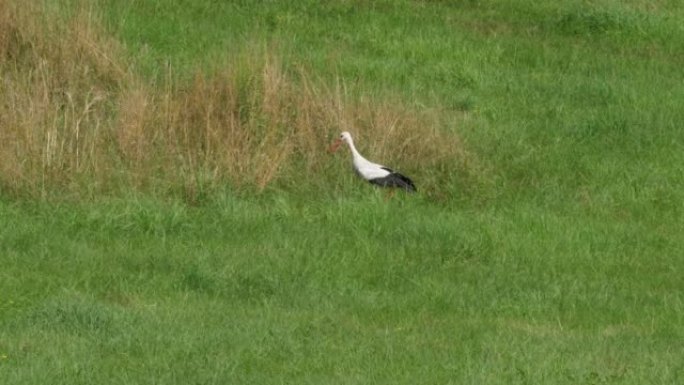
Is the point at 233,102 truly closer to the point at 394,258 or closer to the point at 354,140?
the point at 354,140

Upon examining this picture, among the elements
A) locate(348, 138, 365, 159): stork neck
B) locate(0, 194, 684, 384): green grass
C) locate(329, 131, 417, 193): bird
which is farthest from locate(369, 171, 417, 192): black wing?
locate(348, 138, 365, 159): stork neck

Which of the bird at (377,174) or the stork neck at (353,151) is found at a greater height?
the stork neck at (353,151)

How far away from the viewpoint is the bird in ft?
45.7

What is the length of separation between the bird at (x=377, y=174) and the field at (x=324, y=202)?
0.11 metres

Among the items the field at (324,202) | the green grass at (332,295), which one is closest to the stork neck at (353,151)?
the field at (324,202)

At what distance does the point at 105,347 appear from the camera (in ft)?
32.3

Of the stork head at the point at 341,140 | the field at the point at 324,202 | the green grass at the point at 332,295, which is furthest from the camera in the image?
the stork head at the point at 341,140

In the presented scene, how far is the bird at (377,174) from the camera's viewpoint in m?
13.9

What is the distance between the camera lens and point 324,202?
13.8 meters

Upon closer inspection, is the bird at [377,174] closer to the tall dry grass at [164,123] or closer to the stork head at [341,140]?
the stork head at [341,140]

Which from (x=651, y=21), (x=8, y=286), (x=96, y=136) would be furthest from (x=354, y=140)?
(x=651, y=21)

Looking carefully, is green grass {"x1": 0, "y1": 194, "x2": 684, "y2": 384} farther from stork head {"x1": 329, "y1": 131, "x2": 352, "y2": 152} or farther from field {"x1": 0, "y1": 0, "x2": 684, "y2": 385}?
stork head {"x1": 329, "y1": 131, "x2": 352, "y2": 152}

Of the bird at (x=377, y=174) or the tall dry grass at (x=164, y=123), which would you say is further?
the bird at (x=377, y=174)

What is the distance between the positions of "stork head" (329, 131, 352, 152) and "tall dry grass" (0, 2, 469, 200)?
0.09 m
